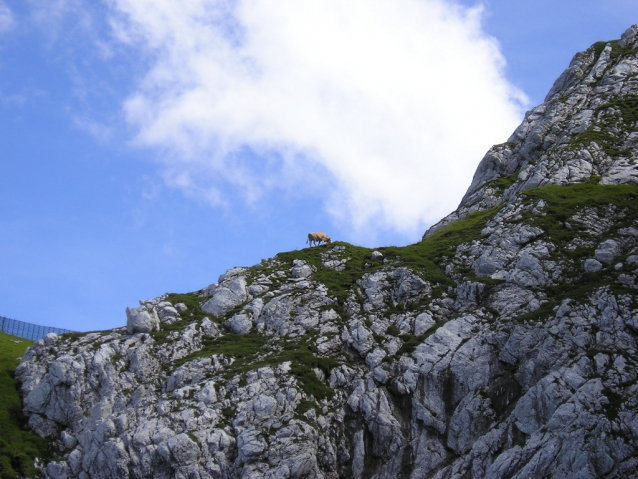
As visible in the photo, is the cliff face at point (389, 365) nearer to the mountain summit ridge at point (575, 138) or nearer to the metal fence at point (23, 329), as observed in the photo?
the mountain summit ridge at point (575, 138)

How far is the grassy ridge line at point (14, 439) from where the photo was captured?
146ft

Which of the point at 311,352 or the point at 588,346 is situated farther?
the point at 311,352

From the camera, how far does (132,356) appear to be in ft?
170

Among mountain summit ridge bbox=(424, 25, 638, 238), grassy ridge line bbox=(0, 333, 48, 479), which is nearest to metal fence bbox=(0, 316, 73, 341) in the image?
grassy ridge line bbox=(0, 333, 48, 479)

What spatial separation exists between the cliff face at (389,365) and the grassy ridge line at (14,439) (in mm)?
1059

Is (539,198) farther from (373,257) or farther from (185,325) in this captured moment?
(185,325)

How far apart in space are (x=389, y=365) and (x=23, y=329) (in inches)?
3177

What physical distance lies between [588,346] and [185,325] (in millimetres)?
35183

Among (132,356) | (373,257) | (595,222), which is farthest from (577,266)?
(132,356)

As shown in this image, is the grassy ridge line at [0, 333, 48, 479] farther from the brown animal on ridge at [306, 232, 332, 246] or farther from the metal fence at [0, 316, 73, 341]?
the metal fence at [0, 316, 73, 341]

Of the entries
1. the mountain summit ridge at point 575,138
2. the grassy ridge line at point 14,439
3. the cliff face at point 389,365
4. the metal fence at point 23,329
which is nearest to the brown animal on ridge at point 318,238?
the cliff face at point 389,365

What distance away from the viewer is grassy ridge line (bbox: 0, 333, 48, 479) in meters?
44.4

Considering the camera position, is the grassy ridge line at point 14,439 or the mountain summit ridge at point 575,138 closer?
the grassy ridge line at point 14,439

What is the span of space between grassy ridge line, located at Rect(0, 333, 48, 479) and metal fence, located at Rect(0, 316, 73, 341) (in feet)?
167
